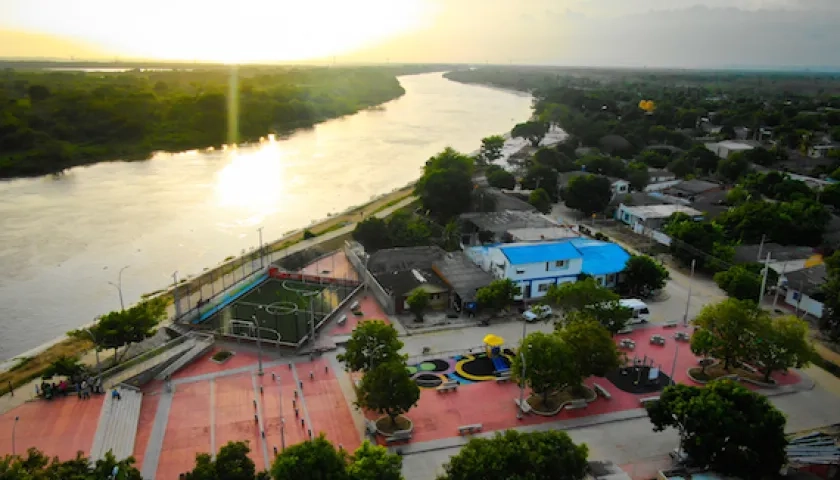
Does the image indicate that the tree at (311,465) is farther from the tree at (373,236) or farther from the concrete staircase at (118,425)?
the tree at (373,236)

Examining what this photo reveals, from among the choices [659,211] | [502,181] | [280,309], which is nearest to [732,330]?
[280,309]

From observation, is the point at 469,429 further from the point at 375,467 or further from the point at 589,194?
the point at 589,194

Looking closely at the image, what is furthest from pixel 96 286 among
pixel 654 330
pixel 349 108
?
pixel 349 108

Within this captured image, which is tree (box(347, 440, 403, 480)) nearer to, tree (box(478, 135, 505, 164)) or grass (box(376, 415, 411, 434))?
grass (box(376, 415, 411, 434))

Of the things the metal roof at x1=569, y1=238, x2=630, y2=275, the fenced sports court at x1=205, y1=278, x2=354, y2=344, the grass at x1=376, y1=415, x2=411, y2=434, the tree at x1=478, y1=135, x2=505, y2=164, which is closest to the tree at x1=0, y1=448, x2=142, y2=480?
the grass at x1=376, y1=415, x2=411, y2=434

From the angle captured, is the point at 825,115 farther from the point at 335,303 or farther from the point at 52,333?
the point at 52,333

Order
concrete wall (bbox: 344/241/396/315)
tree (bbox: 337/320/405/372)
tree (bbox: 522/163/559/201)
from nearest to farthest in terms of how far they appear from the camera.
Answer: tree (bbox: 337/320/405/372)
concrete wall (bbox: 344/241/396/315)
tree (bbox: 522/163/559/201)
